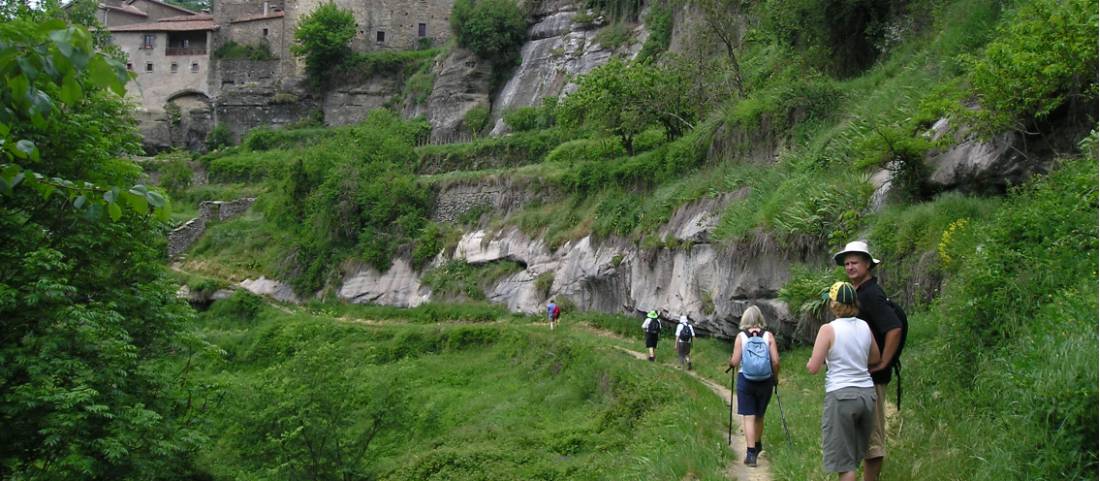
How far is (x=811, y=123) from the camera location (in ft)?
67.3

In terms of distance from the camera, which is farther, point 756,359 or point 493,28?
point 493,28

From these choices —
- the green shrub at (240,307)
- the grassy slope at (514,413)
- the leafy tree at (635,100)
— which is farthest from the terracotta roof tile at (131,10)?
the grassy slope at (514,413)

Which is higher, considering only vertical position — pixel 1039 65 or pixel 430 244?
pixel 1039 65

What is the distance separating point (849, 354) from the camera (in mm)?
6379

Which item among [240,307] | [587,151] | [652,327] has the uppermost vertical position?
[587,151]

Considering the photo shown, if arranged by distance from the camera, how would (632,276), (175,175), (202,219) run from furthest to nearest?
(175,175), (202,219), (632,276)

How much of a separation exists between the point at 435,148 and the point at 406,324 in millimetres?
15002

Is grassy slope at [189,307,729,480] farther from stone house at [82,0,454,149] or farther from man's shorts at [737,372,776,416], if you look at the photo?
stone house at [82,0,454,149]

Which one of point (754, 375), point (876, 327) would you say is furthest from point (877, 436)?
point (754, 375)

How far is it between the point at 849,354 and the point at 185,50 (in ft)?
220

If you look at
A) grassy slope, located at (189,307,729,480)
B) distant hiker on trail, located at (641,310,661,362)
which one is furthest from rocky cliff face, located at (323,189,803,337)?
grassy slope, located at (189,307,729,480)

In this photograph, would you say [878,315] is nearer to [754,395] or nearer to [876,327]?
[876,327]

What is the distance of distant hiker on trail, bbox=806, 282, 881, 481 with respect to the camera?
6363 millimetres

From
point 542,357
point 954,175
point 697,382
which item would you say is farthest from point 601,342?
point 954,175
